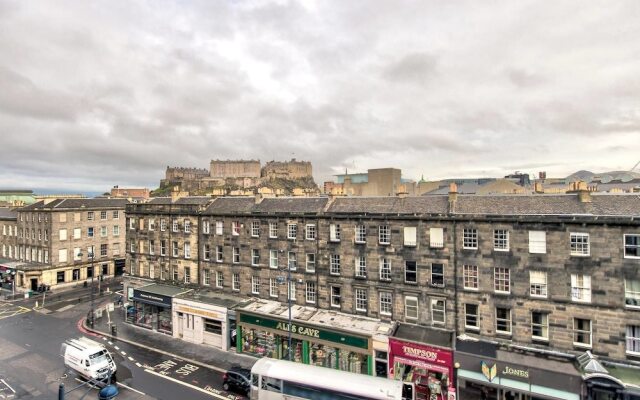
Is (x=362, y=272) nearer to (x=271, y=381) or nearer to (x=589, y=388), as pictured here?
(x=271, y=381)

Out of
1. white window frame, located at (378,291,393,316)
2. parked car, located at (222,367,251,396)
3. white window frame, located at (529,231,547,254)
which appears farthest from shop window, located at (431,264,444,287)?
parked car, located at (222,367,251,396)

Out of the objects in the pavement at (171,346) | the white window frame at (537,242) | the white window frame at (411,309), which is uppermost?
the white window frame at (537,242)

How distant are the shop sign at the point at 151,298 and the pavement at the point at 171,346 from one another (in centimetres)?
337

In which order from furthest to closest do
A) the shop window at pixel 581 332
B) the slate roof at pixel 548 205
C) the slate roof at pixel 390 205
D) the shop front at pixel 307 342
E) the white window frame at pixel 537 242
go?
1. the slate roof at pixel 390 205
2. the shop front at pixel 307 342
3. the white window frame at pixel 537 242
4. the shop window at pixel 581 332
5. the slate roof at pixel 548 205

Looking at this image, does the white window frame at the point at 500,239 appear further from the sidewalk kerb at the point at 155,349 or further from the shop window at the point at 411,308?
the sidewalk kerb at the point at 155,349

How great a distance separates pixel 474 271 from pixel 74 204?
6286 cm

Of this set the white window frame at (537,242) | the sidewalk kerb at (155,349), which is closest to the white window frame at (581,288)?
the white window frame at (537,242)

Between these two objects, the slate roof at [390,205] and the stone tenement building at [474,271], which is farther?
the slate roof at [390,205]

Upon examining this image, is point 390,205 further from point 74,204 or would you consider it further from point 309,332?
point 74,204

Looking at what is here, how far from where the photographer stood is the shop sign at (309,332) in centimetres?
2495

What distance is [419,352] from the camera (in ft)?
74.7

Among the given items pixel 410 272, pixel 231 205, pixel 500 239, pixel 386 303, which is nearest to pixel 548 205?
pixel 500 239

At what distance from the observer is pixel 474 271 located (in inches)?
950

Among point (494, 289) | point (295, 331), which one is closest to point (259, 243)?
point (295, 331)
